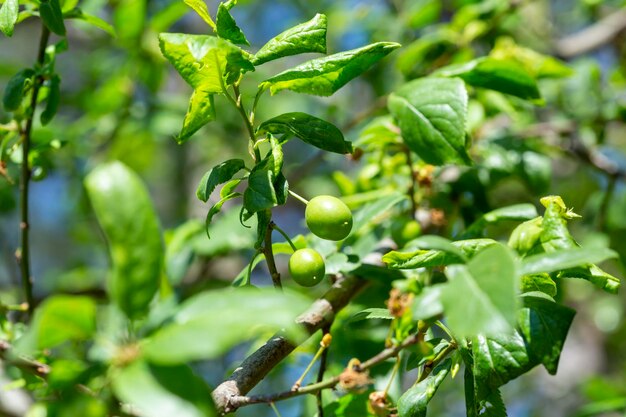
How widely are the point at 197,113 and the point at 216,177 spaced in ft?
0.29

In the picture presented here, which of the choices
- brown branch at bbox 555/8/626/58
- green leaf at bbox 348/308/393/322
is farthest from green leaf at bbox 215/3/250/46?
brown branch at bbox 555/8/626/58

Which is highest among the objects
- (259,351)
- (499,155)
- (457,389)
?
(259,351)

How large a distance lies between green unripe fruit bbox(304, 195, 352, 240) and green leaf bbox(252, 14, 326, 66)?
19 cm

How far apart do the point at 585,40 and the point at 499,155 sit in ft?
3.90

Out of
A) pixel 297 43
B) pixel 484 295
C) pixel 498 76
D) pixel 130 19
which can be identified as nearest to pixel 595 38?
pixel 498 76

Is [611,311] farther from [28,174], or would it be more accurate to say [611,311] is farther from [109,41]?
[28,174]

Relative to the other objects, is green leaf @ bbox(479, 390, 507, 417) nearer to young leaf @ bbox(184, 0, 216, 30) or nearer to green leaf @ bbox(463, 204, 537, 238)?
green leaf @ bbox(463, 204, 537, 238)

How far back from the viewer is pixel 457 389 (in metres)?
3.78

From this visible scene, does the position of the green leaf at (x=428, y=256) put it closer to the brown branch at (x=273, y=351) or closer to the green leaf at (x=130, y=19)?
the brown branch at (x=273, y=351)

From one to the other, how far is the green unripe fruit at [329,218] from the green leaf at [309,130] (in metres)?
0.08

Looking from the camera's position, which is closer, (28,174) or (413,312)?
(413,312)

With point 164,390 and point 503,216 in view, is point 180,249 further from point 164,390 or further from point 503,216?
point 164,390

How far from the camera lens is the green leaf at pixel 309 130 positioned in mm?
953

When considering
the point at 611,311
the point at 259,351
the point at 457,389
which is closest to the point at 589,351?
the point at 611,311
